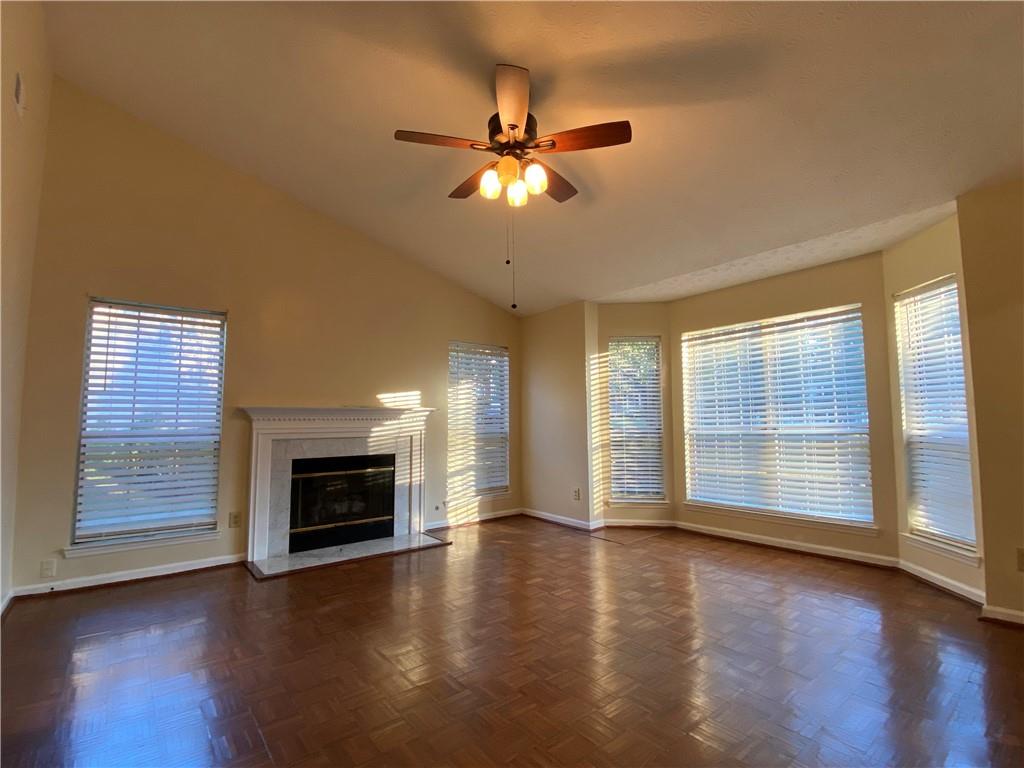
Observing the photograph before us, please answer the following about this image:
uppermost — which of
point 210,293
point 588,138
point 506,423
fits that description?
point 588,138

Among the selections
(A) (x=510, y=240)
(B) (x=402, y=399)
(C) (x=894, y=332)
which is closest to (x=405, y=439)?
(B) (x=402, y=399)

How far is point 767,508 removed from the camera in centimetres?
452

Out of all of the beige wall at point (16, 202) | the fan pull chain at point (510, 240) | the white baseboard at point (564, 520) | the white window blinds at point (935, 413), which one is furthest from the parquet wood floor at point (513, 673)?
the fan pull chain at point (510, 240)

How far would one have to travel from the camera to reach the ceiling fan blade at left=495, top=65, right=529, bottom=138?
236 centimetres

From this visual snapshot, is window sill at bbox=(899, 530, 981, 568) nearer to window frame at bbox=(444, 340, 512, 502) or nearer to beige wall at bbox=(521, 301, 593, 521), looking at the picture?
beige wall at bbox=(521, 301, 593, 521)

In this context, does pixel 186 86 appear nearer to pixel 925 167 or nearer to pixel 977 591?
pixel 925 167

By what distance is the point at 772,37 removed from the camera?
7.32ft

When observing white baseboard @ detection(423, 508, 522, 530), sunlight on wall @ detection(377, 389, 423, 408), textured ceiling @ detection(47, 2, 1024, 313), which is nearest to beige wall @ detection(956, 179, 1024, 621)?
textured ceiling @ detection(47, 2, 1024, 313)

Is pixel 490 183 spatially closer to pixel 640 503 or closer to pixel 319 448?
pixel 319 448

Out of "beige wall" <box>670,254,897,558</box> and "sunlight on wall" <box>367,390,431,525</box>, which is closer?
"beige wall" <box>670,254,897,558</box>

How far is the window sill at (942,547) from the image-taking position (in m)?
3.12

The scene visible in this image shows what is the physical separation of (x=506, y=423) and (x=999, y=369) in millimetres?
4328

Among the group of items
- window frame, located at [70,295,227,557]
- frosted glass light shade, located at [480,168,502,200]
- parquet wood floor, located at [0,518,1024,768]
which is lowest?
parquet wood floor, located at [0,518,1024,768]

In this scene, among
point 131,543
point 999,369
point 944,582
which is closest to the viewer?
point 999,369
